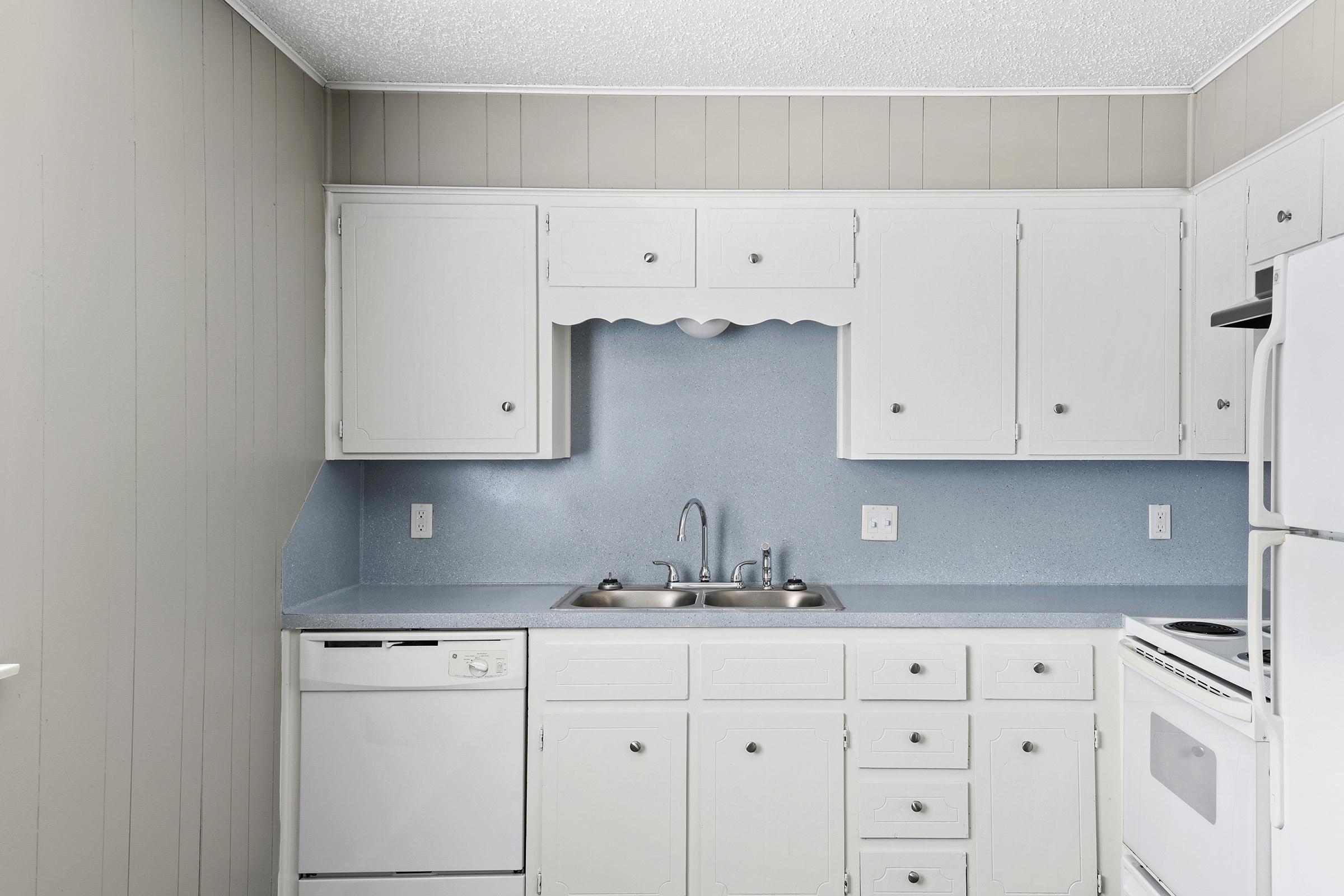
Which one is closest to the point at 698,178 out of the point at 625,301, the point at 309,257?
the point at 625,301

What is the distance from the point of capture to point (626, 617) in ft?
7.40

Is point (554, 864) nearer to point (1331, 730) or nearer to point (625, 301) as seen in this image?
point (625, 301)

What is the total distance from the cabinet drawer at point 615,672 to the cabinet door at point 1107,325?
1305 millimetres

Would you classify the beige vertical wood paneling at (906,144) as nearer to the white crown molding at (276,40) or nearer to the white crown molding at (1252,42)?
the white crown molding at (1252,42)

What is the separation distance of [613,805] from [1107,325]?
197 cm

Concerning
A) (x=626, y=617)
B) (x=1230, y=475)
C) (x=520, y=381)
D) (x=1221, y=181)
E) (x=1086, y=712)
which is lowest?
(x=1086, y=712)

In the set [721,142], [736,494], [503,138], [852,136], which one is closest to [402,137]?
[503,138]

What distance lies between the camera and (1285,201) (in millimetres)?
2059

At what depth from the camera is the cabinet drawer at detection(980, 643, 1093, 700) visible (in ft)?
7.30

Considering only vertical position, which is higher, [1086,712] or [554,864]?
[1086,712]

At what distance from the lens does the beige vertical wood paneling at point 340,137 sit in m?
2.52

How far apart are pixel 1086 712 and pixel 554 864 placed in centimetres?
148

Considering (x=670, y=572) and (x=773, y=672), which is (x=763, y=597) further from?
(x=773, y=672)

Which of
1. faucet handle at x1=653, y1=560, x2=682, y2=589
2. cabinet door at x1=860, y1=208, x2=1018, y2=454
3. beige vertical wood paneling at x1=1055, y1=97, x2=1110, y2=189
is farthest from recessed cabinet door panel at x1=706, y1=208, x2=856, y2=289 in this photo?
faucet handle at x1=653, y1=560, x2=682, y2=589
